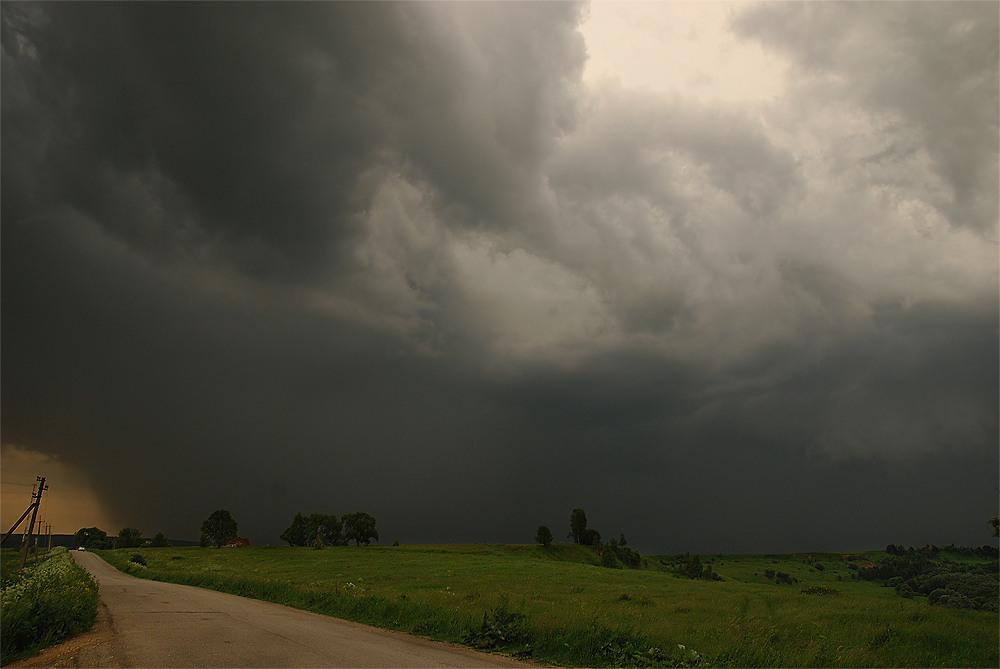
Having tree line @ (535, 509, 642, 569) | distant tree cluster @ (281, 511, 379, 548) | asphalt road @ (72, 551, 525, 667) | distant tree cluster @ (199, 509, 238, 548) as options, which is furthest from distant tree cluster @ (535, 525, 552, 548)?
asphalt road @ (72, 551, 525, 667)

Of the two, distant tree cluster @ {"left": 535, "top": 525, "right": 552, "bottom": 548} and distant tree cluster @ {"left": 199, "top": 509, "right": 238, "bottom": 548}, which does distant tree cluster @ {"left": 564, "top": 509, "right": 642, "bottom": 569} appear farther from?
distant tree cluster @ {"left": 199, "top": 509, "right": 238, "bottom": 548}

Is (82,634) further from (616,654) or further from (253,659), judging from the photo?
(616,654)

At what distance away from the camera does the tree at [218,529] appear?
532 feet

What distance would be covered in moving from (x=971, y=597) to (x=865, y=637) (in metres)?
20.6

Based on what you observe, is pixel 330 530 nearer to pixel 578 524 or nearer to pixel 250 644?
pixel 578 524

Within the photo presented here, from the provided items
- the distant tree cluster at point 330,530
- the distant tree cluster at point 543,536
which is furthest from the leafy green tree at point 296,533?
the distant tree cluster at point 543,536

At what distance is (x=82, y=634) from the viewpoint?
16328mm

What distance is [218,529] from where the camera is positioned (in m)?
163

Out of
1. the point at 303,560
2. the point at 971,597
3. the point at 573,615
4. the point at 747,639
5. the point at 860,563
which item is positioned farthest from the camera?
the point at 860,563

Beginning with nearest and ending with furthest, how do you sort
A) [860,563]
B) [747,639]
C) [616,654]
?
[616,654] < [747,639] < [860,563]

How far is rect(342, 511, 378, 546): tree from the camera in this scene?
163 metres

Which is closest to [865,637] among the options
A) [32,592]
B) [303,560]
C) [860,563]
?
[32,592]

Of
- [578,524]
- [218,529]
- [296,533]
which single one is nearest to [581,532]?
[578,524]

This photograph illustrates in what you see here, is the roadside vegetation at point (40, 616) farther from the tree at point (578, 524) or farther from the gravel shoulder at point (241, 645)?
the tree at point (578, 524)
